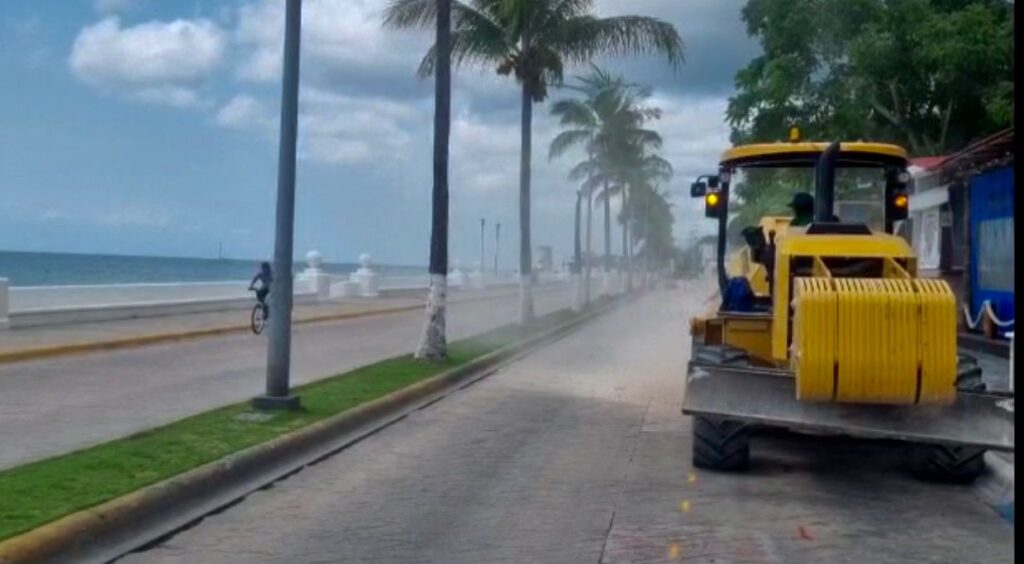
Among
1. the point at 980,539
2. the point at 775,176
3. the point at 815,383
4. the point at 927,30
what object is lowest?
the point at 980,539

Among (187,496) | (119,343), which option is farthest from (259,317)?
(187,496)

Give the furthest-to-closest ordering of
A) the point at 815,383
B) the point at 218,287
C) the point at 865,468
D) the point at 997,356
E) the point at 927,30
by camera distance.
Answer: the point at 218,287 < the point at 927,30 < the point at 997,356 < the point at 865,468 < the point at 815,383

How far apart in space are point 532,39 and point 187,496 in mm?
24074

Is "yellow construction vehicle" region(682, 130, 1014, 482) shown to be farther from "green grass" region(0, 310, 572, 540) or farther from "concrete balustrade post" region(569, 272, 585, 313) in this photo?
"concrete balustrade post" region(569, 272, 585, 313)

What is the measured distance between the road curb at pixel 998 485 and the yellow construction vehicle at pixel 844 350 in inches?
7.7

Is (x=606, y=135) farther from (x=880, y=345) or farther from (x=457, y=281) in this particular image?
(x=880, y=345)

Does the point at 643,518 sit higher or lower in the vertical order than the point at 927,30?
lower

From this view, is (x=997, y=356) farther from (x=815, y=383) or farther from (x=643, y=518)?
(x=643, y=518)

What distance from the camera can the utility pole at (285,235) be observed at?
15.1 metres

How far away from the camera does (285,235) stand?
49.6ft

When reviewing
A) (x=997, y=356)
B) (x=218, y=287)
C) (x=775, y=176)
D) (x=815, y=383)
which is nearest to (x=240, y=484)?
(x=815, y=383)

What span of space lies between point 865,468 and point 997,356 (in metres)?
9.67

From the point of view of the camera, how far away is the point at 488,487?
37.6 feet

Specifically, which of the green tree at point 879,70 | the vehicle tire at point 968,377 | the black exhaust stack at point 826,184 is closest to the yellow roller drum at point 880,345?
the vehicle tire at point 968,377
